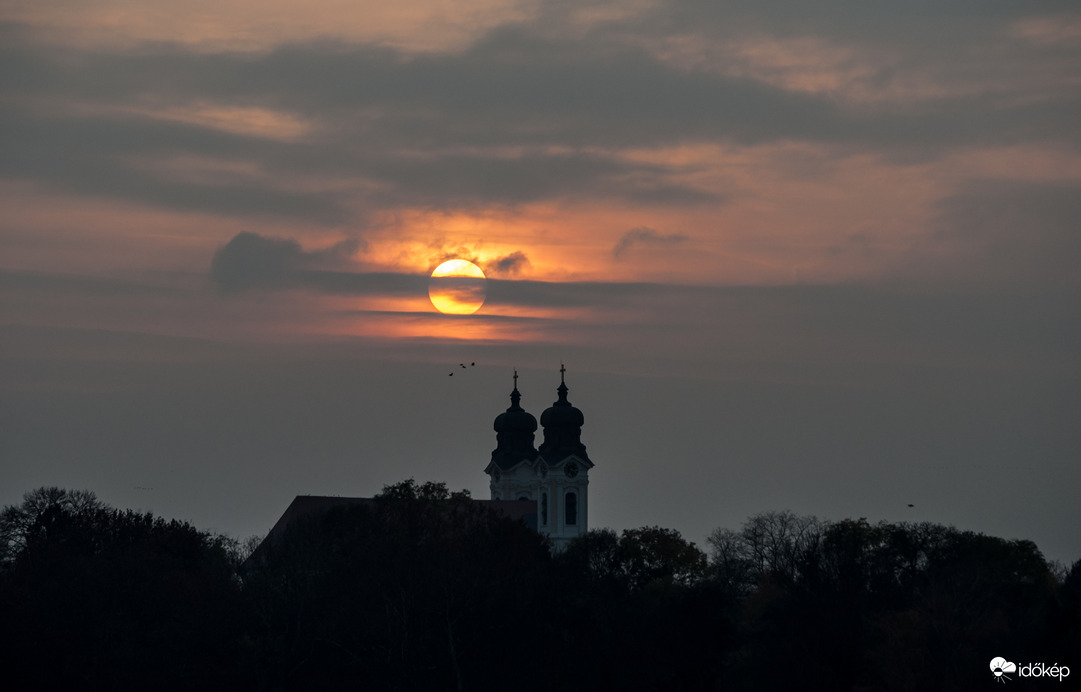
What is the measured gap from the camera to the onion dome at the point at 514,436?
5576 inches

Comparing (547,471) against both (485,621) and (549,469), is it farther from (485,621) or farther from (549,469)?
(485,621)

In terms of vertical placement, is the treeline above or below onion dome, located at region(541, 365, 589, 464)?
below

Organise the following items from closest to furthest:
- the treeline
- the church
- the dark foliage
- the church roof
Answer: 1. the treeline
2. the dark foliage
3. the church roof
4. the church

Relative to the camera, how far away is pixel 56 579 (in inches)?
3105

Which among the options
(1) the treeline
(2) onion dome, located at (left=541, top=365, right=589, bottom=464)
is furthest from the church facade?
(1) the treeline

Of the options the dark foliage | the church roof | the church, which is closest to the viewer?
the dark foliage

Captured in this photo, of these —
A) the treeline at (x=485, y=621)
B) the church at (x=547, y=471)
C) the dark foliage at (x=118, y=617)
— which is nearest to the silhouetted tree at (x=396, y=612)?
the treeline at (x=485, y=621)

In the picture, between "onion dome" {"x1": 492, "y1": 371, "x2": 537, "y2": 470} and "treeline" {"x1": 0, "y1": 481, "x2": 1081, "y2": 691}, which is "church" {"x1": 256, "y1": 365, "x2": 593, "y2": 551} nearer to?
"onion dome" {"x1": 492, "y1": 371, "x2": 537, "y2": 470}

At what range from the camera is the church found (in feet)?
456

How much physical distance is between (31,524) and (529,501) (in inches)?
1908

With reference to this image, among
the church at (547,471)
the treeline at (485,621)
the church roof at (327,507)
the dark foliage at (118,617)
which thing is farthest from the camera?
the church at (547,471)

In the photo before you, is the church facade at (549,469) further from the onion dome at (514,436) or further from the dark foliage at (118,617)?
the dark foliage at (118,617)

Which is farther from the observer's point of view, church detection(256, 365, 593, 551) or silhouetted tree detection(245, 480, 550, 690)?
church detection(256, 365, 593, 551)

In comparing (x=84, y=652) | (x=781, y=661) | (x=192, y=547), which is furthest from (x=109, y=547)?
(x=781, y=661)
